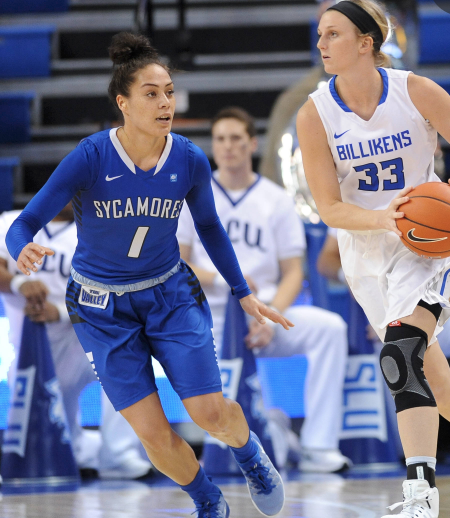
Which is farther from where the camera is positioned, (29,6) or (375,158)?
(29,6)

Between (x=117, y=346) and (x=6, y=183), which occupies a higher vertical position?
(x=6, y=183)

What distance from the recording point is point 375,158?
3180mm

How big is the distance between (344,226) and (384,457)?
238cm

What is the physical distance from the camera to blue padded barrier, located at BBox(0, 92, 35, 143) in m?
7.86

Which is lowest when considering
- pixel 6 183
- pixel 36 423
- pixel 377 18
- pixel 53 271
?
pixel 36 423

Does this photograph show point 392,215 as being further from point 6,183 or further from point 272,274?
point 6,183

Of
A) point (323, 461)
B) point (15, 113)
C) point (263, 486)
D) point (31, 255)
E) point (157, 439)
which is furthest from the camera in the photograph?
point (15, 113)

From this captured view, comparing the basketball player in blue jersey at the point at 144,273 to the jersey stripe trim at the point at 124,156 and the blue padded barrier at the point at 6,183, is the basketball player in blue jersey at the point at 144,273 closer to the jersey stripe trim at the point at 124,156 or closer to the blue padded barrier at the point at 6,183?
the jersey stripe trim at the point at 124,156

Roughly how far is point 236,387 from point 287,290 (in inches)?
29.2

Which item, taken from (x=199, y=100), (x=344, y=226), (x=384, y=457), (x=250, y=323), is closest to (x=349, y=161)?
(x=344, y=226)

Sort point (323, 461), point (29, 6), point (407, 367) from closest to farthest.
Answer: point (407, 367) < point (323, 461) < point (29, 6)

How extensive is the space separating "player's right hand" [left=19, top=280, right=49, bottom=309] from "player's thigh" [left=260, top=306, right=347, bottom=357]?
138cm

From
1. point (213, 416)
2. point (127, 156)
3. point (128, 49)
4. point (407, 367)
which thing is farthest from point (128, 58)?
point (407, 367)

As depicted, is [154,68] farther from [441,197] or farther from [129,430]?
[129,430]
